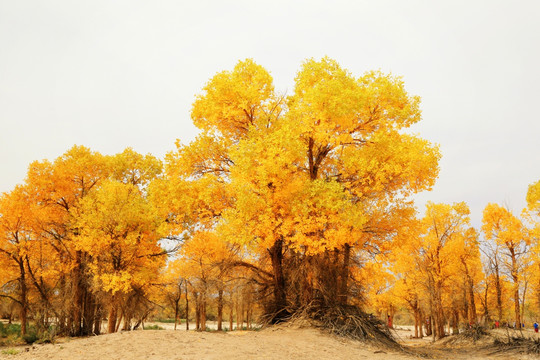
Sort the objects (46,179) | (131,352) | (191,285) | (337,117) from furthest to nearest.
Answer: (191,285) < (46,179) < (337,117) < (131,352)

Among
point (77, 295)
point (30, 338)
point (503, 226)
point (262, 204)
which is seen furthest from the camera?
point (503, 226)

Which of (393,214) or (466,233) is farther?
(466,233)

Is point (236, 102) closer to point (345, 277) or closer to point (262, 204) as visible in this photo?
point (262, 204)

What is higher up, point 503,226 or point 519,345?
point 503,226

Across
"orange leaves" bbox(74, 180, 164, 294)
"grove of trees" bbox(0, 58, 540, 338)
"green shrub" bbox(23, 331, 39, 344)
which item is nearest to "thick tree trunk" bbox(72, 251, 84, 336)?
"grove of trees" bbox(0, 58, 540, 338)

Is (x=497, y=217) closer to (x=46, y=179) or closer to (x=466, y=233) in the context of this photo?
(x=466, y=233)

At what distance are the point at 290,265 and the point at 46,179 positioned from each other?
14435 mm

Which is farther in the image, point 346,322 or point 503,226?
point 503,226

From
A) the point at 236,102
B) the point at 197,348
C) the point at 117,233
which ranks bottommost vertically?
the point at 197,348

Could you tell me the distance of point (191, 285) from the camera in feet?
105

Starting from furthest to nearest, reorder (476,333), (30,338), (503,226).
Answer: (503,226) → (30,338) → (476,333)

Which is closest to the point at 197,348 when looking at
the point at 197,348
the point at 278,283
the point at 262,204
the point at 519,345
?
the point at 197,348

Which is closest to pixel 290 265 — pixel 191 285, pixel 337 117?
pixel 337 117

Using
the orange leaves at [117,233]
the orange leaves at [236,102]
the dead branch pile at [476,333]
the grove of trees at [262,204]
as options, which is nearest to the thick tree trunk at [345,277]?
the grove of trees at [262,204]
